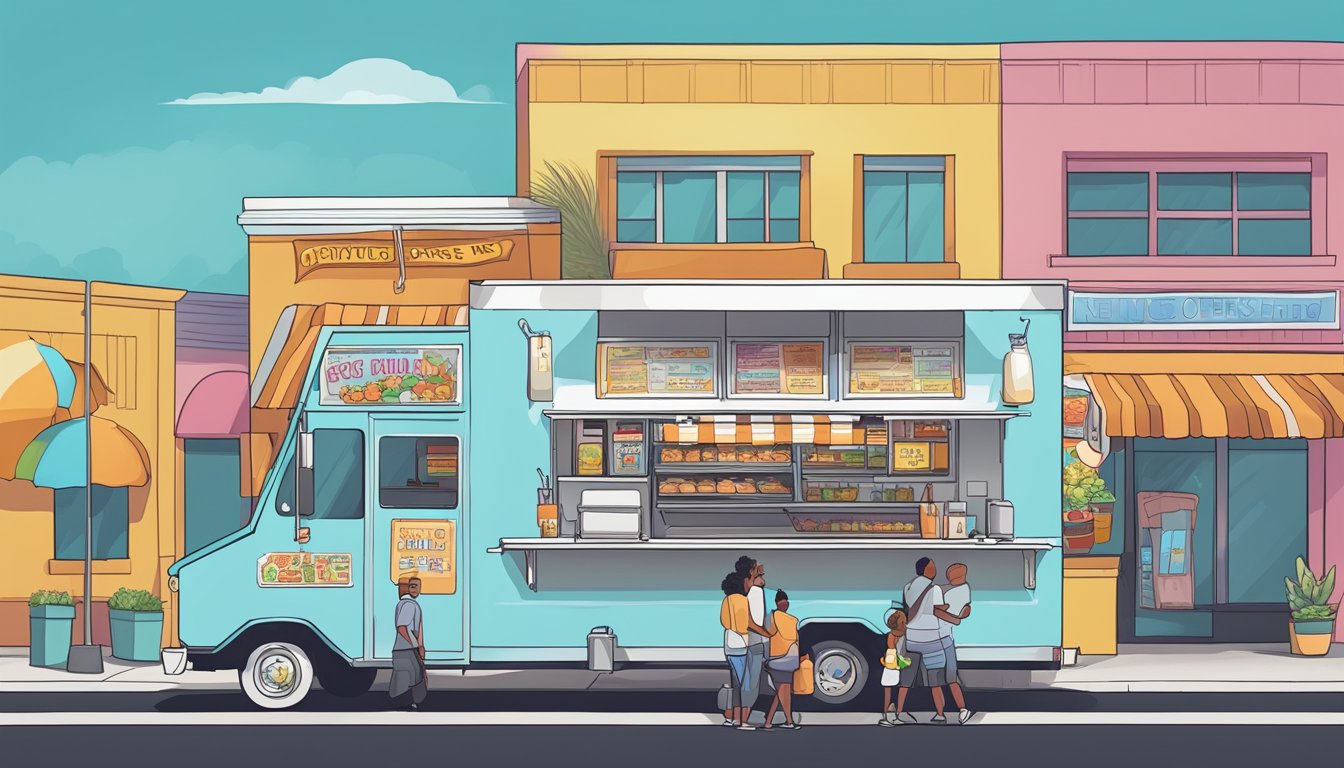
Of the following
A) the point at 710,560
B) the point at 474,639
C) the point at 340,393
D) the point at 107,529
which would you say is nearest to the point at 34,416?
the point at 107,529

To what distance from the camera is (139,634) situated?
17828mm

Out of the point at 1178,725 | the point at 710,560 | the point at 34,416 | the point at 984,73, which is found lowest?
the point at 1178,725

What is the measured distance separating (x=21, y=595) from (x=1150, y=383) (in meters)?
14.4

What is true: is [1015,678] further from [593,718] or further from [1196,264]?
[1196,264]

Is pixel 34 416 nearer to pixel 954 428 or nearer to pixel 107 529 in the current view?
pixel 107 529

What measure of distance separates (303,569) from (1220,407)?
10.8 metres

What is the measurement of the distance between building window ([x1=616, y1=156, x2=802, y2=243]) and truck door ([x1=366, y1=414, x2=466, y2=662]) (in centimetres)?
692

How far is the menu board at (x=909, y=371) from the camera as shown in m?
14.1

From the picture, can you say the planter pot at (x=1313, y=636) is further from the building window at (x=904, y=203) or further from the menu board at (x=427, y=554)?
the menu board at (x=427, y=554)

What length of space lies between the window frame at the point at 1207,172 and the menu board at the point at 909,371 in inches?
257

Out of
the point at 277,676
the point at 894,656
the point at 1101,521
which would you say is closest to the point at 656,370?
the point at 894,656

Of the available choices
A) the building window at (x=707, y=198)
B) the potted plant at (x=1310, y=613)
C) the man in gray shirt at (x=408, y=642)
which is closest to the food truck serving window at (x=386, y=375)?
the man in gray shirt at (x=408, y=642)

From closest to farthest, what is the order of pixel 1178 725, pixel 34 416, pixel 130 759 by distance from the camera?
Answer: pixel 130 759
pixel 1178 725
pixel 34 416

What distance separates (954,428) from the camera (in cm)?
1426
